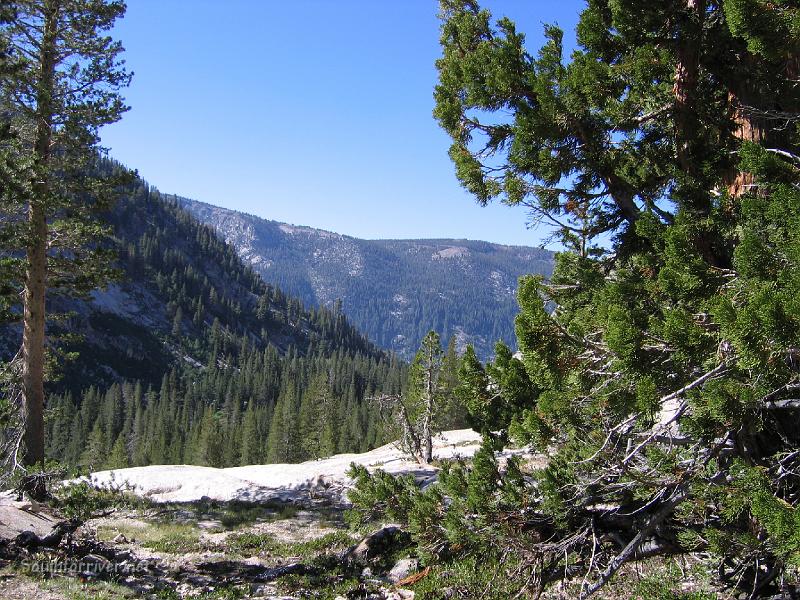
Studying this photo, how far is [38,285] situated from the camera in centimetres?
1296

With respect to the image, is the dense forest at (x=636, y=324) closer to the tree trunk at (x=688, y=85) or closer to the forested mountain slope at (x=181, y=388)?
the tree trunk at (x=688, y=85)

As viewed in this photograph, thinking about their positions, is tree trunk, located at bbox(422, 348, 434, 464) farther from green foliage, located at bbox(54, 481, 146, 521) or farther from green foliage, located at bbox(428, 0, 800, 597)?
green foliage, located at bbox(428, 0, 800, 597)

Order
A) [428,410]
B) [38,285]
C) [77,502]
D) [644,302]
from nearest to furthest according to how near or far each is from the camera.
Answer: [644,302], [77,502], [38,285], [428,410]

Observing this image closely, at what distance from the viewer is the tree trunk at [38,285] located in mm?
12531

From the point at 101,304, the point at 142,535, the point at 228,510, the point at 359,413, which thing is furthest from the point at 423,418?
the point at 101,304

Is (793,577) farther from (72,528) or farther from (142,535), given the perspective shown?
(142,535)

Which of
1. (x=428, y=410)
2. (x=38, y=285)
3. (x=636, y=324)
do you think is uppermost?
(x=38, y=285)

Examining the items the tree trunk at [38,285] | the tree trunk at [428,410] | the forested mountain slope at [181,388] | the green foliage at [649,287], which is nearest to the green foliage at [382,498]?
the green foliage at [649,287]

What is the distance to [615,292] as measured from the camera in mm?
5418

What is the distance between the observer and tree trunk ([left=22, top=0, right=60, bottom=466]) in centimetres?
1253

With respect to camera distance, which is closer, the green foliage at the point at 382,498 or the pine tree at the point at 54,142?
the green foliage at the point at 382,498

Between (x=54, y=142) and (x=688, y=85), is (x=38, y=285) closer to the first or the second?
(x=54, y=142)

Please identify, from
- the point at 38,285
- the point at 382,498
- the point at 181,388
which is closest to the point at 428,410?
the point at 38,285

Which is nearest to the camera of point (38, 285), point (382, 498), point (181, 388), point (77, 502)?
point (382, 498)
